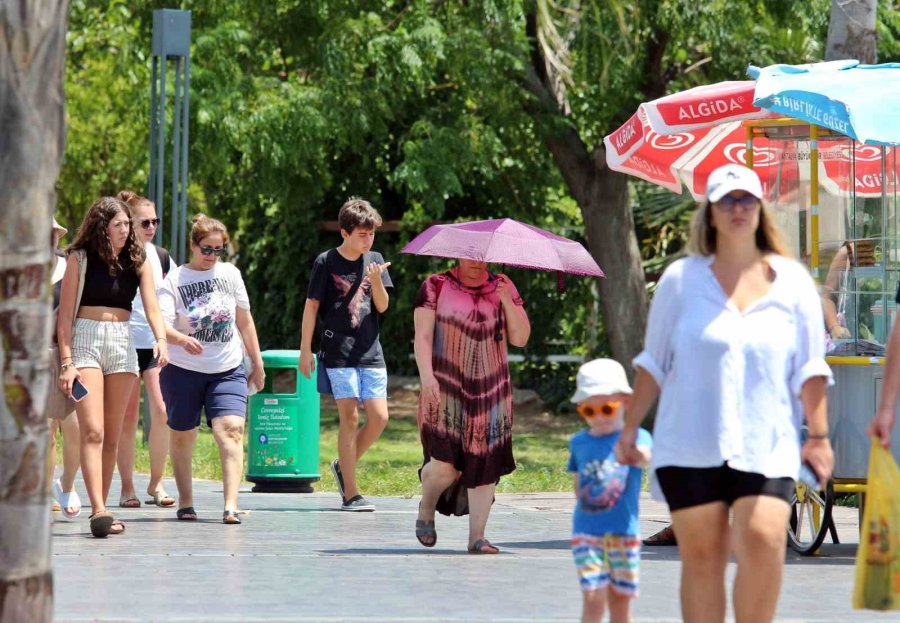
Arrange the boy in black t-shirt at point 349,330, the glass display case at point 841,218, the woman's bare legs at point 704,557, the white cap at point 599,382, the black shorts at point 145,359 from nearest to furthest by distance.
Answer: the woman's bare legs at point 704,557 → the white cap at point 599,382 → the glass display case at point 841,218 → the boy in black t-shirt at point 349,330 → the black shorts at point 145,359

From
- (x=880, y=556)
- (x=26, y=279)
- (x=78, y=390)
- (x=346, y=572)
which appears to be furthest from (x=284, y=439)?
(x=880, y=556)

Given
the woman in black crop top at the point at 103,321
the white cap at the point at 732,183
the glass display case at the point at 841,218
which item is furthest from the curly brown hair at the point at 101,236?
the white cap at the point at 732,183

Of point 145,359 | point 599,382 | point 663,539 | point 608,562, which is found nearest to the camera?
point 608,562

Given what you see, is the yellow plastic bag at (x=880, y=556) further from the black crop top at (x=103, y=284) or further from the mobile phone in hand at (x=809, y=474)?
the black crop top at (x=103, y=284)

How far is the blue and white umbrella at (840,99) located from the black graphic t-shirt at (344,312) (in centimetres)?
296

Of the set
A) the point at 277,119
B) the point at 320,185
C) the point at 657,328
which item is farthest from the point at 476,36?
the point at 657,328

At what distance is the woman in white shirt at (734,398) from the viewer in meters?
5.46

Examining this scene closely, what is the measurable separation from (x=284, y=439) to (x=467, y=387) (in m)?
3.63

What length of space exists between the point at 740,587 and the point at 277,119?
14.5 metres

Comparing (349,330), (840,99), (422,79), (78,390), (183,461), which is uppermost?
(422,79)

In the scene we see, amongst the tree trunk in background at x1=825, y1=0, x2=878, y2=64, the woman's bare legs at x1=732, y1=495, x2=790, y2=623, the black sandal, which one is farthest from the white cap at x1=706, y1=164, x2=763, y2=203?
the tree trunk in background at x1=825, y1=0, x2=878, y2=64

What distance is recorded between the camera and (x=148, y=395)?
11789 millimetres

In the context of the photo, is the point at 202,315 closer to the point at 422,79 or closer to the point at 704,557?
the point at 704,557

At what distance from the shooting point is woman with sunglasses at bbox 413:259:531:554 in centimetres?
934
